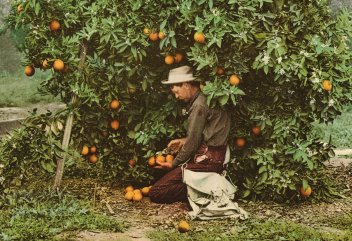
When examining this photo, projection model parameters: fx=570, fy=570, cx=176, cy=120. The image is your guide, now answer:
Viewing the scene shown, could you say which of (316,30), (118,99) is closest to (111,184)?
(118,99)

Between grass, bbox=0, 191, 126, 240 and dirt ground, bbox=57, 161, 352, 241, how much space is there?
15 centimetres

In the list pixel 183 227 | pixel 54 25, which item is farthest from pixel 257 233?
pixel 54 25

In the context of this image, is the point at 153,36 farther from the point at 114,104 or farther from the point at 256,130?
the point at 256,130

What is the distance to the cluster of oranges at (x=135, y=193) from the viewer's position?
5.84 m

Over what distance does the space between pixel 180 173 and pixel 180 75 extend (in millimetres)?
978

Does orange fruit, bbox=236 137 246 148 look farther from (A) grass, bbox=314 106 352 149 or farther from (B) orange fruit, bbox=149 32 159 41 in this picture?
(A) grass, bbox=314 106 352 149

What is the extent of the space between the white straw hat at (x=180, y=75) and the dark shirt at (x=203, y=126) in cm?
18

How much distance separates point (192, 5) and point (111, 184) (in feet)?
7.51

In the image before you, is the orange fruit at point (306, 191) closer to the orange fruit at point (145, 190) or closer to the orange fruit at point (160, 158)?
the orange fruit at point (160, 158)

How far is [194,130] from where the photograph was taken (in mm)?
5445

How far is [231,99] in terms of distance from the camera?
5461 millimetres

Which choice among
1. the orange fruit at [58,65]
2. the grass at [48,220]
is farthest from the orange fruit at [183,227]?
the orange fruit at [58,65]

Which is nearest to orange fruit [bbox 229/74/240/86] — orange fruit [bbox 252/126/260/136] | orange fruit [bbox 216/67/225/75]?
orange fruit [bbox 216/67/225/75]

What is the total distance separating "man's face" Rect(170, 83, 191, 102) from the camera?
5.55 meters
